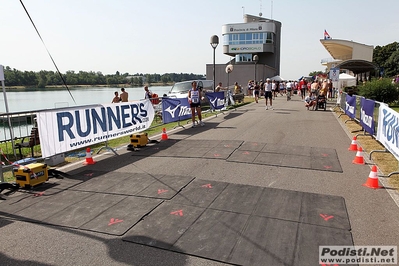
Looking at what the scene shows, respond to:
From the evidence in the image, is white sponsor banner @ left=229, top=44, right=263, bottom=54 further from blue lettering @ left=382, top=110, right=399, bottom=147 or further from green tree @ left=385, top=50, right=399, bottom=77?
blue lettering @ left=382, top=110, right=399, bottom=147

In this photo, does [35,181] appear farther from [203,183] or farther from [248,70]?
[248,70]

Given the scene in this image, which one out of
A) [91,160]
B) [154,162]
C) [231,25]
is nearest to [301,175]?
[154,162]

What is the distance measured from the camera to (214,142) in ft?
31.4

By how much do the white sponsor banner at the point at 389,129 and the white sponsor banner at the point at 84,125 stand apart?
747 cm

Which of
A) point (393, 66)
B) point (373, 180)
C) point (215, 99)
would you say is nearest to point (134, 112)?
point (373, 180)

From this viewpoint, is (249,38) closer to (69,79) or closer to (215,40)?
(69,79)

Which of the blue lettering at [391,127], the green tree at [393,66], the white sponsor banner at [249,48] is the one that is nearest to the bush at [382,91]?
the blue lettering at [391,127]

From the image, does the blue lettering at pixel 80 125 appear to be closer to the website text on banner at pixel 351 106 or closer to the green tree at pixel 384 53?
the website text on banner at pixel 351 106

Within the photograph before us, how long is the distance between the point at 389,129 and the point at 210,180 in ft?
15.4

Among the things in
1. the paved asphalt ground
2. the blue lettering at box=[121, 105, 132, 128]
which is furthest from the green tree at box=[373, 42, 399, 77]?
the blue lettering at box=[121, 105, 132, 128]

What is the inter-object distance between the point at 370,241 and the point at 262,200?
1681 millimetres

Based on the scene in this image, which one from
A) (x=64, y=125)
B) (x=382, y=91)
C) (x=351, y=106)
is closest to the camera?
(x=64, y=125)

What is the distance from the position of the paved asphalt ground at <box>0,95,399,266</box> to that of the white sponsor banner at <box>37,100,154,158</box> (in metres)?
0.58

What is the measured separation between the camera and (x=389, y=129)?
7000mm
